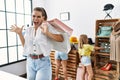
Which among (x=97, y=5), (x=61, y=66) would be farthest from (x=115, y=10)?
(x=61, y=66)

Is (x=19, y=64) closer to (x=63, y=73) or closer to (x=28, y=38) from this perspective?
(x=63, y=73)

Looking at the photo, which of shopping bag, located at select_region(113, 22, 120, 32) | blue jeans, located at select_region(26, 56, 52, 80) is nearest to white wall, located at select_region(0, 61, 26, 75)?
blue jeans, located at select_region(26, 56, 52, 80)

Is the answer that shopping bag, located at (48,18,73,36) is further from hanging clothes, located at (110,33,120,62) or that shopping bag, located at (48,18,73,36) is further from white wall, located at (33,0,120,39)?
white wall, located at (33,0,120,39)

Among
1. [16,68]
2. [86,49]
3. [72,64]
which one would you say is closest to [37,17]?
[86,49]

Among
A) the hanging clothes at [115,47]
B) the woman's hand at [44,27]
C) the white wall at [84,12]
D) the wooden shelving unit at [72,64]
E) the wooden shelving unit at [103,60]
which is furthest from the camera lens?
the wooden shelving unit at [72,64]

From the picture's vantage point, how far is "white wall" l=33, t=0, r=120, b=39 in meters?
3.47

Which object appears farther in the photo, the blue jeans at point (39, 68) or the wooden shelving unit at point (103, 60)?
the wooden shelving unit at point (103, 60)

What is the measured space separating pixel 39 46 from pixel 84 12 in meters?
2.34

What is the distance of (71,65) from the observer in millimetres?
3705

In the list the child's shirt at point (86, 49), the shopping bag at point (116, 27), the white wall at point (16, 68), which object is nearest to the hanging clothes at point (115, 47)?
the shopping bag at point (116, 27)

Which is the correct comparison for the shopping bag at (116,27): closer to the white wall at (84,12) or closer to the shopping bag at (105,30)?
the shopping bag at (105,30)

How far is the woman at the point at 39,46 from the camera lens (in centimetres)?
167

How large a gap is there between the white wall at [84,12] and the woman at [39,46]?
2.10m

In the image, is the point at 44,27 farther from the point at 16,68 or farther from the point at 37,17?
the point at 16,68
